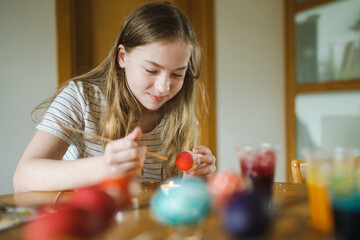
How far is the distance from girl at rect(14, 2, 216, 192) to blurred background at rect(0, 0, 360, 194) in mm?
846

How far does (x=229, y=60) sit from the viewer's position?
8.71 feet

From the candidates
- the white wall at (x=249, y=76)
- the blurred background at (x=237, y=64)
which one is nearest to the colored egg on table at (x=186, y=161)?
the blurred background at (x=237, y=64)

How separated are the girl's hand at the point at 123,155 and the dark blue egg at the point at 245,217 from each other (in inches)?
12.7

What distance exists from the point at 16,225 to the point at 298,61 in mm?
2742

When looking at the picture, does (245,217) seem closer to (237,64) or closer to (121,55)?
(121,55)

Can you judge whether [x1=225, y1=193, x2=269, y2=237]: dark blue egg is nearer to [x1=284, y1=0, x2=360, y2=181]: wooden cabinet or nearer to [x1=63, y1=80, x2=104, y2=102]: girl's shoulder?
[x1=63, y1=80, x2=104, y2=102]: girl's shoulder

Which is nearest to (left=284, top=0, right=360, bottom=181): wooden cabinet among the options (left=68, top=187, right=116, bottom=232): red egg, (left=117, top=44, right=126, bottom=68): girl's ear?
(left=117, top=44, right=126, bottom=68): girl's ear

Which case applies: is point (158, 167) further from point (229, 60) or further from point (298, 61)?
point (298, 61)

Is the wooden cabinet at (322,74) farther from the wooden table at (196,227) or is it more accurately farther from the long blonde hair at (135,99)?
the wooden table at (196,227)

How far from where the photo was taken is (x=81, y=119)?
3.97 ft

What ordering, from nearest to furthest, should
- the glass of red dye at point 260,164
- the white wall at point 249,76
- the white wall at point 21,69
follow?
the glass of red dye at point 260,164
the white wall at point 21,69
the white wall at point 249,76

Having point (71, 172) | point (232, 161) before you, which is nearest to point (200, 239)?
point (71, 172)

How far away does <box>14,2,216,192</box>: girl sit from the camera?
904mm

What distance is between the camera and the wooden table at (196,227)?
52 cm
